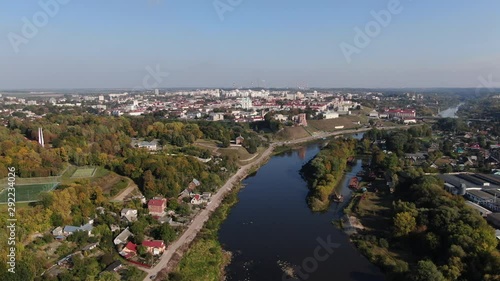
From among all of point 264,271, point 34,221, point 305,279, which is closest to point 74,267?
point 34,221

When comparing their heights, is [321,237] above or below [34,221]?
below

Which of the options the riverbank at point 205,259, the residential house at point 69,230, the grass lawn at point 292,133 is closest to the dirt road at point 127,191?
the residential house at point 69,230

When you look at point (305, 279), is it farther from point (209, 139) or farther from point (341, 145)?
point (209, 139)

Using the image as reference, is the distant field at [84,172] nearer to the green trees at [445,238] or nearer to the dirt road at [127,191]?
the dirt road at [127,191]

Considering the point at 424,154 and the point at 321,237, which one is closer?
the point at 321,237

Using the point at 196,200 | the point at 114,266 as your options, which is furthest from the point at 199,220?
the point at 114,266

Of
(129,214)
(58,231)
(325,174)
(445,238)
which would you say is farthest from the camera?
(325,174)

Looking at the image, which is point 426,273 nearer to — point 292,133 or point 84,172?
point 84,172
